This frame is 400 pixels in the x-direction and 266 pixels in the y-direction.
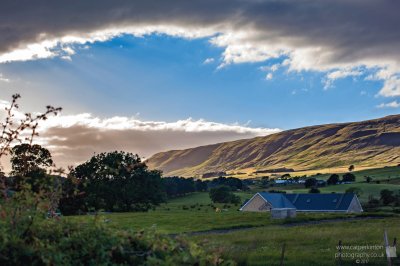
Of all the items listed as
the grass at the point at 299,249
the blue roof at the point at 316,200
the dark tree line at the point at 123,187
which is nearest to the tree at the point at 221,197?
the blue roof at the point at 316,200

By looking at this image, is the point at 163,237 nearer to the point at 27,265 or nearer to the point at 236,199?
the point at 27,265

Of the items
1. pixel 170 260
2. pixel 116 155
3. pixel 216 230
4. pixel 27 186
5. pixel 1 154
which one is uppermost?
pixel 116 155

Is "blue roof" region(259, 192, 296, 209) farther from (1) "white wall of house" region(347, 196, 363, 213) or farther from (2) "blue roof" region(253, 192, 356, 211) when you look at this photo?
(1) "white wall of house" region(347, 196, 363, 213)

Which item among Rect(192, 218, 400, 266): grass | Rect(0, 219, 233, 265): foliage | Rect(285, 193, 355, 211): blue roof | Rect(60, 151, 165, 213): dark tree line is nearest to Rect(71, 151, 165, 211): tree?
Rect(60, 151, 165, 213): dark tree line

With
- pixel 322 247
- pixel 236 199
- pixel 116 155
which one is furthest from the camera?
pixel 236 199

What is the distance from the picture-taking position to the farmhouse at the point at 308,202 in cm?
12000

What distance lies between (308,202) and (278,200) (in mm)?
14583

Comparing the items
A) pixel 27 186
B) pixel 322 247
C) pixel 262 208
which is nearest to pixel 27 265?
pixel 27 186

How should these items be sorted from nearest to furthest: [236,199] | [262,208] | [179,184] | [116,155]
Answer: [116,155] → [262,208] → [236,199] → [179,184]

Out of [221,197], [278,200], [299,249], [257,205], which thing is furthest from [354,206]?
[299,249]

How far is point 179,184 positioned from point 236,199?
4380 centimetres

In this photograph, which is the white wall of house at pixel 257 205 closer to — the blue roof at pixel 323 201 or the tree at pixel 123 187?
→ the blue roof at pixel 323 201

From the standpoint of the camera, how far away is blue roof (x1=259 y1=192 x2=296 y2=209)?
115m

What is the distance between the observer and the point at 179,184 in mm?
191750
